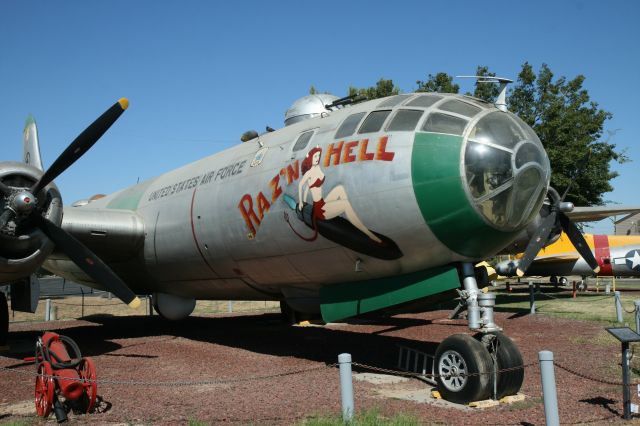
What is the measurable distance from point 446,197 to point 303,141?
331cm

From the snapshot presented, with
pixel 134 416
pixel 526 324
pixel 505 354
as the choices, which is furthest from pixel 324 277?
pixel 526 324

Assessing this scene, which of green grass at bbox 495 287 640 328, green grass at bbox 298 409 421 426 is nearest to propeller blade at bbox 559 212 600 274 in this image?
green grass at bbox 495 287 640 328

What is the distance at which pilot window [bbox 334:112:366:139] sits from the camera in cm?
973

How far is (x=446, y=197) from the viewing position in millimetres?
8312

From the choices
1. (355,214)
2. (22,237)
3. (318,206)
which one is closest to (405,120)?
(355,214)

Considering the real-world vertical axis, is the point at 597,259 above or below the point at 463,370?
above

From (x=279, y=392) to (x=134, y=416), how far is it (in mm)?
2127

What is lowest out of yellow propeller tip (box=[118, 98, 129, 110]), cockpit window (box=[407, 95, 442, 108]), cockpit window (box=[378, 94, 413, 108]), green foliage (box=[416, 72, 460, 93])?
cockpit window (box=[407, 95, 442, 108])

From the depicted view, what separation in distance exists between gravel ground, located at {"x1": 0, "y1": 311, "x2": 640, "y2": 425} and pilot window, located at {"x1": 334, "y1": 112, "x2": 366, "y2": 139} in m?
4.05

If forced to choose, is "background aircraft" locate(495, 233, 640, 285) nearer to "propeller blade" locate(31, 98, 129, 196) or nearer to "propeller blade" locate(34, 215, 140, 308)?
"propeller blade" locate(34, 215, 140, 308)

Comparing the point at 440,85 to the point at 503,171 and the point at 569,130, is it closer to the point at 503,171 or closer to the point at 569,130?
the point at 569,130

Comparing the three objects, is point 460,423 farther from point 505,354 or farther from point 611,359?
point 611,359

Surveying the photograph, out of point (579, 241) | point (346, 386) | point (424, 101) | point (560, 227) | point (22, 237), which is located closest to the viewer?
point (346, 386)

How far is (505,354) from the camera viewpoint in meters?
8.12
